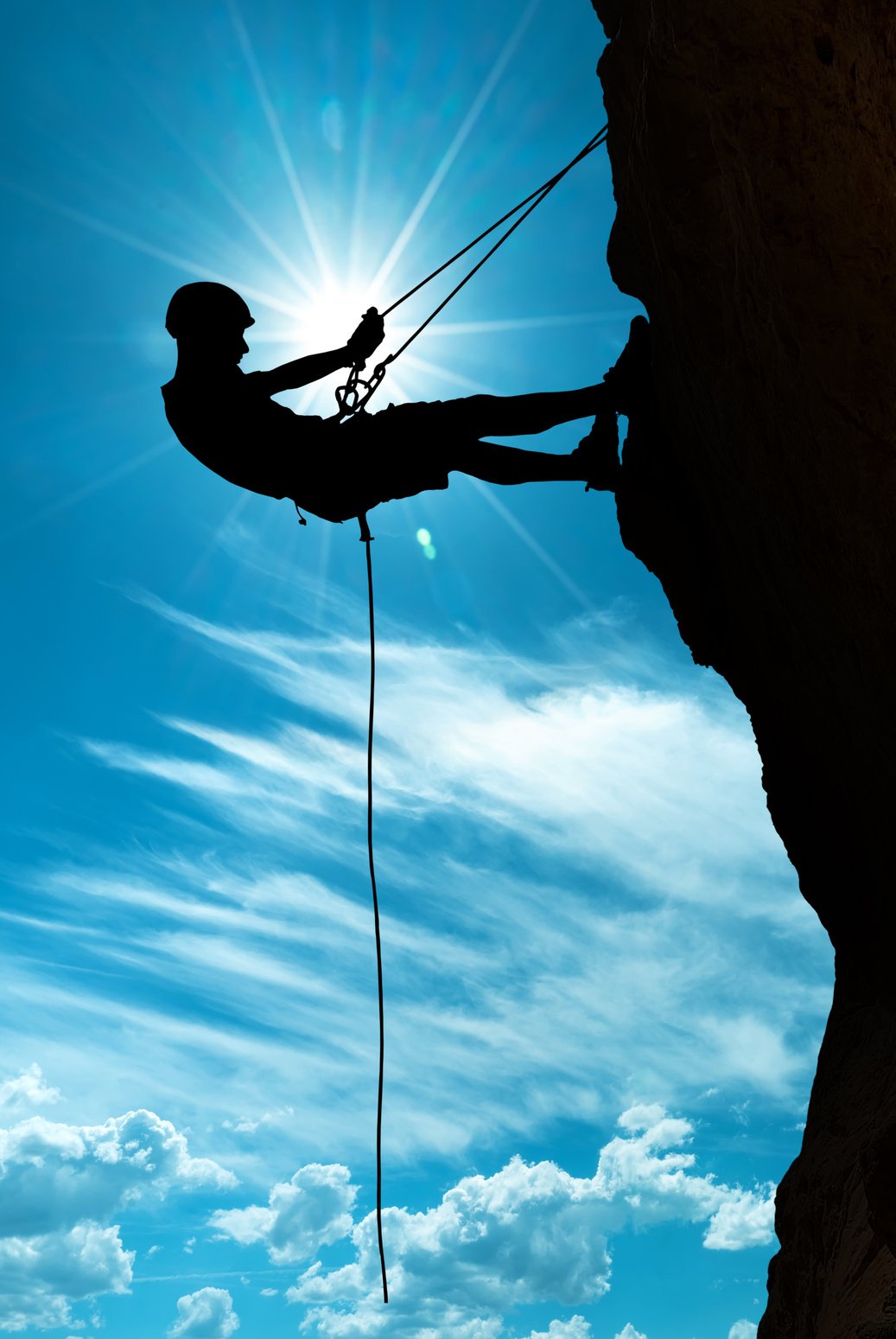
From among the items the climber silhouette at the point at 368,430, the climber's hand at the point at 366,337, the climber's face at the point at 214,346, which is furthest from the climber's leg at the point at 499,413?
the climber's face at the point at 214,346

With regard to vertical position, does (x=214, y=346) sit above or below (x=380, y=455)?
above

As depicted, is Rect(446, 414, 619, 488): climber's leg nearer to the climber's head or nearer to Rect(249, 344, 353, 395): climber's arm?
Rect(249, 344, 353, 395): climber's arm

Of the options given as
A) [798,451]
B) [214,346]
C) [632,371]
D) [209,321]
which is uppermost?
[209,321]

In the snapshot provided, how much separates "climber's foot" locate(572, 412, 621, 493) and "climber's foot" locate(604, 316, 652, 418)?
10cm

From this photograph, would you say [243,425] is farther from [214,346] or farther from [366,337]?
[366,337]

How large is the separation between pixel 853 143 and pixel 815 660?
207 cm

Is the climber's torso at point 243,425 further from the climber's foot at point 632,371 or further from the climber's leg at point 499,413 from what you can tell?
the climber's foot at point 632,371

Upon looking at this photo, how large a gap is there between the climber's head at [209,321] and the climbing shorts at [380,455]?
65cm

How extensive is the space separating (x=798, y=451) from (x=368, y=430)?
2222mm

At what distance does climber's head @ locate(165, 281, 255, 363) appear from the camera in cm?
522

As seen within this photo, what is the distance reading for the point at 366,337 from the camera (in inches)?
199

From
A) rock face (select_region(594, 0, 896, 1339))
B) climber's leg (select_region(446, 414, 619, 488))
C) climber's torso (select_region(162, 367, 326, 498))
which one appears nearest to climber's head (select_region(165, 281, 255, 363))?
climber's torso (select_region(162, 367, 326, 498))

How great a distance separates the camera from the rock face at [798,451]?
2812mm

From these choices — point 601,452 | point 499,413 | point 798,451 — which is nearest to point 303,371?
point 499,413
